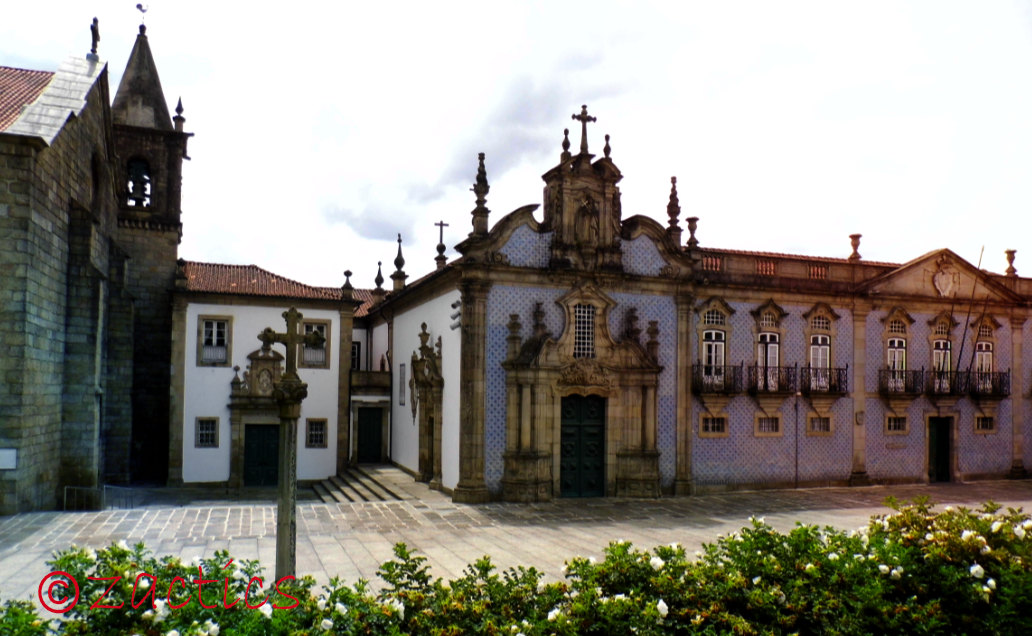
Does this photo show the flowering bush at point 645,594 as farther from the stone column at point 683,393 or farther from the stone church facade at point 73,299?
the stone column at point 683,393

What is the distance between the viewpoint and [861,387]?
21203 millimetres

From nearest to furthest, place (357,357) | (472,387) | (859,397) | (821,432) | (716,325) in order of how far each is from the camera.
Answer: (472,387) → (716,325) → (821,432) → (859,397) → (357,357)

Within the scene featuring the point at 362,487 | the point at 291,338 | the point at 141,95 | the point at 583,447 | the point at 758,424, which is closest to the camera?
the point at 291,338

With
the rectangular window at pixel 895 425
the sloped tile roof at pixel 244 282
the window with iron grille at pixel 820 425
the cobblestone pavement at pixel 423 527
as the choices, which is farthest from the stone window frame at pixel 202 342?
the rectangular window at pixel 895 425

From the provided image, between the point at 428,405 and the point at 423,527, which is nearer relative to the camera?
the point at 423,527

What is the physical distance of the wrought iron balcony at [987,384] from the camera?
886 inches

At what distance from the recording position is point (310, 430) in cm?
2333

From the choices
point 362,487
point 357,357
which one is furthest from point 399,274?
point 362,487

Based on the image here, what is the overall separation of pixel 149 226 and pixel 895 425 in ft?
79.0

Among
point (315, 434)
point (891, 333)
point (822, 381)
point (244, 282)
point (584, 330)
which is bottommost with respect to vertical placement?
point (315, 434)

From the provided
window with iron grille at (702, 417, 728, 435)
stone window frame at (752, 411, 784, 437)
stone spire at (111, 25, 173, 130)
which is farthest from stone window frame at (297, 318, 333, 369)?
stone window frame at (752, 411, 784, 437)

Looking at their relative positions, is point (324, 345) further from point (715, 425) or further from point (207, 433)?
point (715, 425)

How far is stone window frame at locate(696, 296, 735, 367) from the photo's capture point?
19.7 meters

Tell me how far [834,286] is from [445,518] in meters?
13.2
